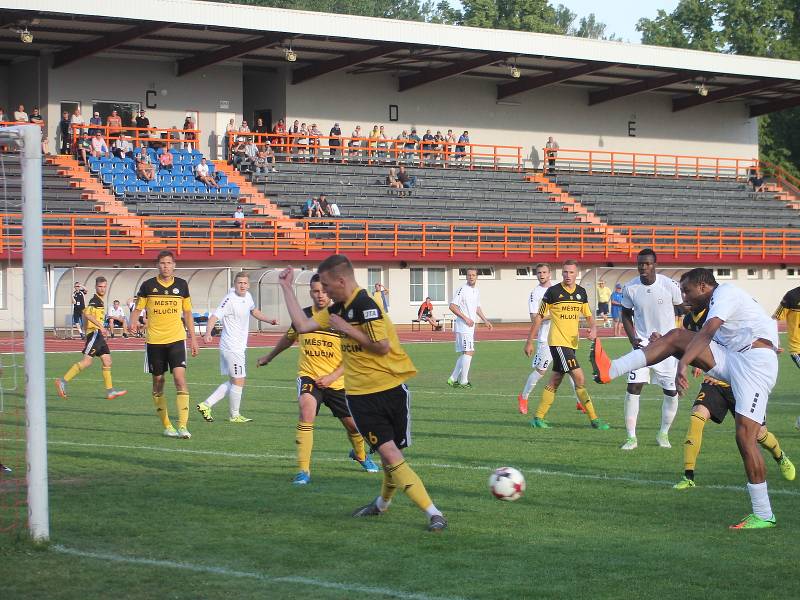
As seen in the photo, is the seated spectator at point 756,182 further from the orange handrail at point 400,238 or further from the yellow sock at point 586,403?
the yellow sock at point 586,403

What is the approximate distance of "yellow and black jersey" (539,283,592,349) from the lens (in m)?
14.8

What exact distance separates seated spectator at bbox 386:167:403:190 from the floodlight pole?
37640 millimetres

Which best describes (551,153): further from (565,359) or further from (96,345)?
(565,359)

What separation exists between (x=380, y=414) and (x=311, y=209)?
33.9 meters

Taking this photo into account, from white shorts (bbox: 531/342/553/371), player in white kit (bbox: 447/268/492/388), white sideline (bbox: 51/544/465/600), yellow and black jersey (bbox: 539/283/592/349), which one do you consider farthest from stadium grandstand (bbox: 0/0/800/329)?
white sideline (bbox: 51/544/465/600)

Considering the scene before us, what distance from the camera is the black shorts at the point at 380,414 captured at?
842 centimetres

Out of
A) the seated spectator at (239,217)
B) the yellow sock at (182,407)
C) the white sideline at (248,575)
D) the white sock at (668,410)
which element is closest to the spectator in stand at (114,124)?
the seated spectator at (239,217)

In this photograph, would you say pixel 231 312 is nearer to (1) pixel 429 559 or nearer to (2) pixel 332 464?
(2) pixel 332 464

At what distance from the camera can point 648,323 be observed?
516 inches

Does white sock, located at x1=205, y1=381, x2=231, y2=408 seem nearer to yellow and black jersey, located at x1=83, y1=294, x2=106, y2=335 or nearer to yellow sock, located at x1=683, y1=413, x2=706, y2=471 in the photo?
yellow and black jersey, located at x1=83, y1=294, x2=106, y2=335

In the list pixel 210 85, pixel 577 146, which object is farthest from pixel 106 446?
pixel 577 146

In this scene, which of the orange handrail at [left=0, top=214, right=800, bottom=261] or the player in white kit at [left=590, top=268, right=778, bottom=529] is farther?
the orange handrail at [left=0, top=214, right=800, bottom=261]

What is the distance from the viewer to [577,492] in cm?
990

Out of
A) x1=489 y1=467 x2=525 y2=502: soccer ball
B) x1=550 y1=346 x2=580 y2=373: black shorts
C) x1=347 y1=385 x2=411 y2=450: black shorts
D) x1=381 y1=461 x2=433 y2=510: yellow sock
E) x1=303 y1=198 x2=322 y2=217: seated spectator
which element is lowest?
x1=489 y1=467 x2=525 y2=502: soccer ball
